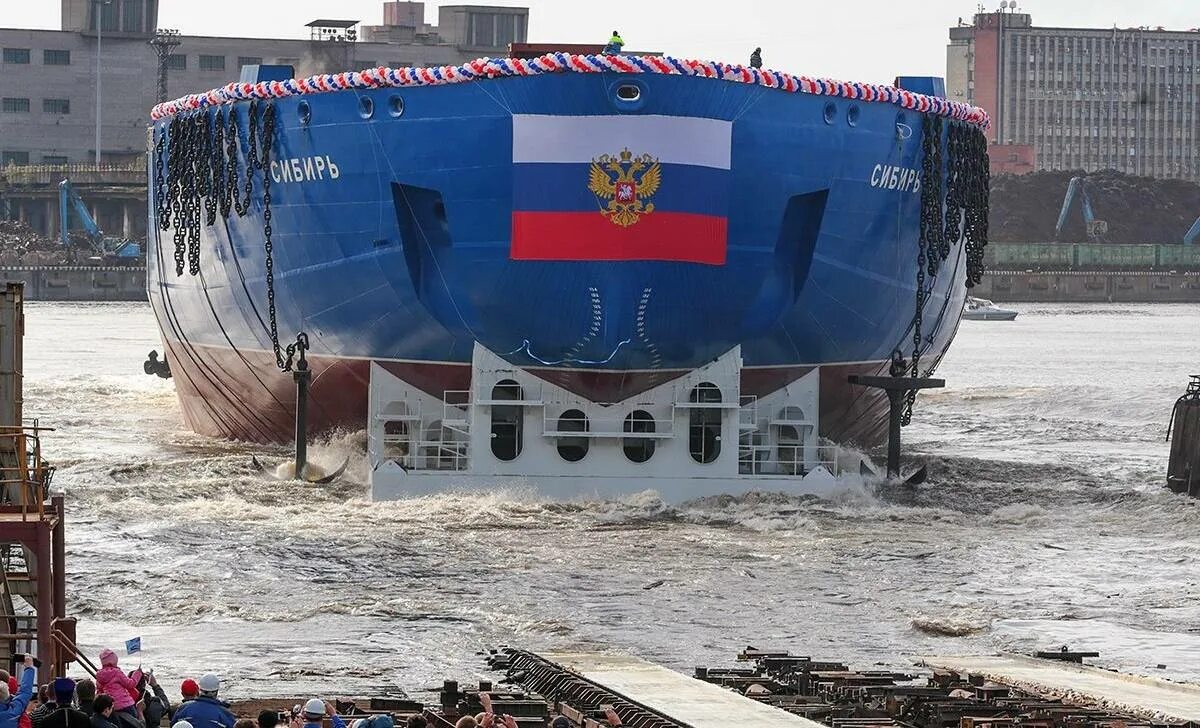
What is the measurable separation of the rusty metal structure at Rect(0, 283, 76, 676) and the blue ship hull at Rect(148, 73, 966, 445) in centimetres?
677

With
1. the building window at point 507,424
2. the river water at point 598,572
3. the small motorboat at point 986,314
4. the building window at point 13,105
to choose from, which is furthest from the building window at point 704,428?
the small motorboat at point 986,314

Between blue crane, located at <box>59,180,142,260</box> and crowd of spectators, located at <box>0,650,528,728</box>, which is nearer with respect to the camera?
crowd of spectators, located at <box>0,650,528,728</box>

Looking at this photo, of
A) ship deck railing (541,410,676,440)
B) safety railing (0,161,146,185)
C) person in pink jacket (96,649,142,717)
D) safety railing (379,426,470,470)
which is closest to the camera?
person in pink jacket (96,649,142,717)

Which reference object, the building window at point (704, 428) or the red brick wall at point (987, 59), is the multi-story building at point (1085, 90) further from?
the building window at point (704, 428)

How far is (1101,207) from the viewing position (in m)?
153

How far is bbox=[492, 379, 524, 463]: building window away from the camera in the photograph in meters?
22.8

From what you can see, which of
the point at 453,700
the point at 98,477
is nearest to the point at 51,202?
the point at 98,477

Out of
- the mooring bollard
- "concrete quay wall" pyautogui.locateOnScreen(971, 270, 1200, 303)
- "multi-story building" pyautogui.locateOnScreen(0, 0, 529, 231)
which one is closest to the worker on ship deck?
the mooring bollard

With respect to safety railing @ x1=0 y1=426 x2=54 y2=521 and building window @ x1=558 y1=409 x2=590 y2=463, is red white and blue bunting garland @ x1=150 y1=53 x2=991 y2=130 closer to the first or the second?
building window @ x1=558 y1=409 x2=590 y2=463

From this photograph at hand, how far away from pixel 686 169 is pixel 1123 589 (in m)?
6.07

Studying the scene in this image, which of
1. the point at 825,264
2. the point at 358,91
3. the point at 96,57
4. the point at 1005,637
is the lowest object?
the point at 1005,637

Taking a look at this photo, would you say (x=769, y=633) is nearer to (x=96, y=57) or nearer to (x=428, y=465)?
(x=428, y=465)

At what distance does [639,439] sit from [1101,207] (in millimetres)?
135356

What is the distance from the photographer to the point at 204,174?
27219 millimetres
